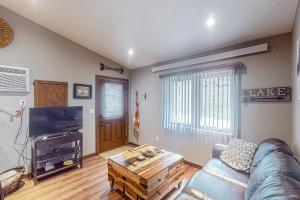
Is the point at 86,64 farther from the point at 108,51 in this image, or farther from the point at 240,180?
the point at 240,180

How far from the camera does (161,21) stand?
238 cm

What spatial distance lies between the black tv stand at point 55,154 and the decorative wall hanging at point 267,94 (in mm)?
3184

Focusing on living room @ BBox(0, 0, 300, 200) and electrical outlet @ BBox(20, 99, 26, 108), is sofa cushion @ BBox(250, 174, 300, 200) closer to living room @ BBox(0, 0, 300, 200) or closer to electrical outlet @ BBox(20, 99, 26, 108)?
living room @ BBox(0, 0, 300, 200)

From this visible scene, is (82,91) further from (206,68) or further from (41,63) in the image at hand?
(206,68)

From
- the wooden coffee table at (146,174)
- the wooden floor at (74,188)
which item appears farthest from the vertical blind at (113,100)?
the wooden coffee table at (146,174)

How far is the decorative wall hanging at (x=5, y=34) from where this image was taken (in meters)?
2.54

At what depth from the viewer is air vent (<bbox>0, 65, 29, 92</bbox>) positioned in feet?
8.35

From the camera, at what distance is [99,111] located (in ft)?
13.2

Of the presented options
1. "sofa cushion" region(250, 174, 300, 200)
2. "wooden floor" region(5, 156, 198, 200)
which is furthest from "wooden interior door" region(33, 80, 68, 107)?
"sofa cushion" region(250, 174, 300, 200)

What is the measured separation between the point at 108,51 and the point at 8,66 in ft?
6.17

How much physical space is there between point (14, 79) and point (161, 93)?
2.88 metres

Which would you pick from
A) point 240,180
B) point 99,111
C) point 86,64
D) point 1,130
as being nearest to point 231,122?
point 240,180

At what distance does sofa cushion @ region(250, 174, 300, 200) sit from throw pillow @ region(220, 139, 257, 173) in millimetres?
1044

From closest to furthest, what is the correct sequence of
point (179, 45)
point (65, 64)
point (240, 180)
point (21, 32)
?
point (240, 180) → point (21, 32) → point (179, 45) → point (65, 64)
